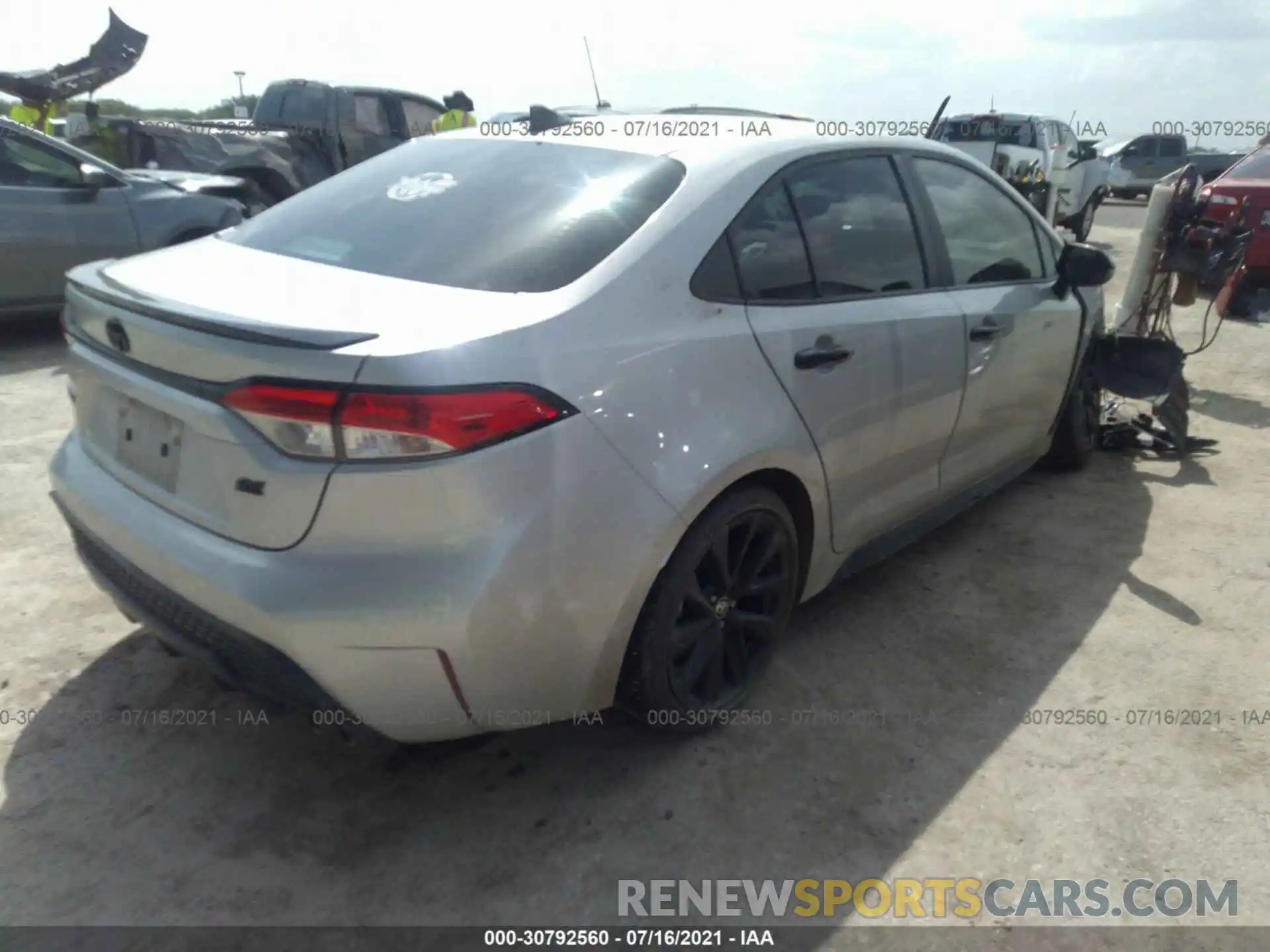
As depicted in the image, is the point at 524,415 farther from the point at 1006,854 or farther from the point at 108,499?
the point at 1006,854

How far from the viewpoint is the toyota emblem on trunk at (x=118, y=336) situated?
223cm

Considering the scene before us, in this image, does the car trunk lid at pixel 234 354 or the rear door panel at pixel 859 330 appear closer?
the car trunk lid at pixel 234 354

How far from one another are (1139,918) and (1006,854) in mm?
302

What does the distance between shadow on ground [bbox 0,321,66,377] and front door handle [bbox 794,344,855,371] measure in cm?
539

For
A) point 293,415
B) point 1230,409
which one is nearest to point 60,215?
point 293,415

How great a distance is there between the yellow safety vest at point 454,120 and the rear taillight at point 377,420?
996cm

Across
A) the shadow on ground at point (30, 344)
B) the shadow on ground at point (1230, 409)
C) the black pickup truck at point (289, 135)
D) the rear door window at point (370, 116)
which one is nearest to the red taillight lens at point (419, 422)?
the shadow on ground at point (30, 344)

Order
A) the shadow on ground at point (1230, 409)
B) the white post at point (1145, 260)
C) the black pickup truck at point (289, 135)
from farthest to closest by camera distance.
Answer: the black pickup truck at point (289, 135)
the shadow on ground at point (1230, 409)
the white post at point (1145, 260)


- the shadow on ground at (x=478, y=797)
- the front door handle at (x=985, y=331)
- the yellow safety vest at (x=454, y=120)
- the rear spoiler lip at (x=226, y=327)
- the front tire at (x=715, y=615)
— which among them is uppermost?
the rear spoiler lip at (x=226, y=327)

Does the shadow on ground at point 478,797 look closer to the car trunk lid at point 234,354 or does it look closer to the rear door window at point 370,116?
the car trunk lid at point 234,354

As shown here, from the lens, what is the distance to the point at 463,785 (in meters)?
2.52

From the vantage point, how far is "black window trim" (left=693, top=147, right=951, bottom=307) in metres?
2.51

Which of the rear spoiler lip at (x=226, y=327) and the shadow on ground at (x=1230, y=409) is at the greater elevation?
the rear spoiler lip at (x=226, y=327)

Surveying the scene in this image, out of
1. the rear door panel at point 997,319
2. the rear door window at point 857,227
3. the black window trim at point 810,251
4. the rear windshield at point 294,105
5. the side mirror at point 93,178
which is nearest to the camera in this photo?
the black window trim at point 810,251
